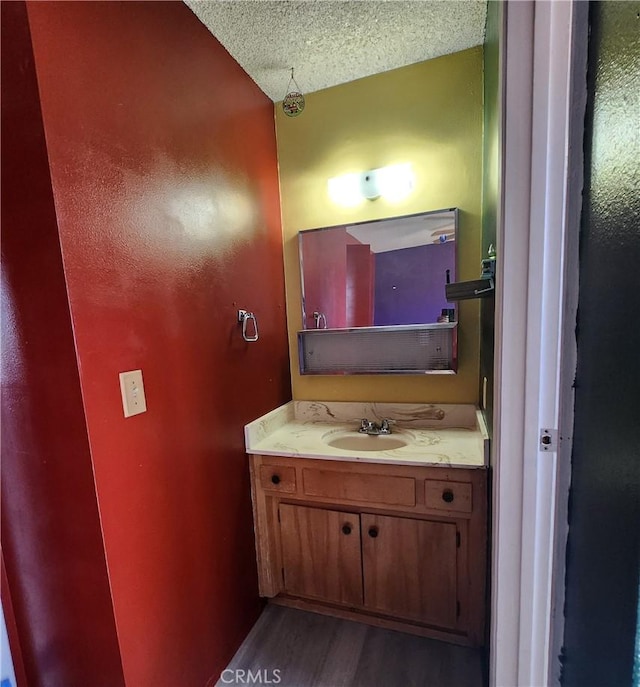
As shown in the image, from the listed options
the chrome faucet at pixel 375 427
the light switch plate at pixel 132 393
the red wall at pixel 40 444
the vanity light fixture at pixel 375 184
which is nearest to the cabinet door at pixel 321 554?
the chrome faucet at pixel 375 427

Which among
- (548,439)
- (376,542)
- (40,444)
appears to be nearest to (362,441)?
(376,542)

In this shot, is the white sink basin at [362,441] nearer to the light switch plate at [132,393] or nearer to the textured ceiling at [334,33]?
the light switch plate at [132,393]

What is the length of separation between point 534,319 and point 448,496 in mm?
Answer: 809

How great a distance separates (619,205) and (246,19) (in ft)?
4.69

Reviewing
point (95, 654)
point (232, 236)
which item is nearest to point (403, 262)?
point (232, 236)

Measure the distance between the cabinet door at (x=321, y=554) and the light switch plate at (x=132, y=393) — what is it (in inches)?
33.2

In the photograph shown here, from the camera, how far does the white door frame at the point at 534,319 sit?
693 millimetres

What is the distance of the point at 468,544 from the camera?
1.27 m

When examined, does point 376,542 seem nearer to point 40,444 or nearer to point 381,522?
point 381,522

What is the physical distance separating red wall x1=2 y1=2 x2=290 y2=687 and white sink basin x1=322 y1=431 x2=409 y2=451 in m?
0.43

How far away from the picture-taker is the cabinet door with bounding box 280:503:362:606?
1.42 meters

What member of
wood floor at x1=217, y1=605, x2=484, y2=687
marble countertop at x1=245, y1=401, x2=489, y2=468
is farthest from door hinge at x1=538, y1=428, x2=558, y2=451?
wood floor at x1=217, y1=605, x2=484, y2=687

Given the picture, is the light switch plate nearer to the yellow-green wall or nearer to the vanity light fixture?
the yellow-green wall

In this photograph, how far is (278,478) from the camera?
1.47m
